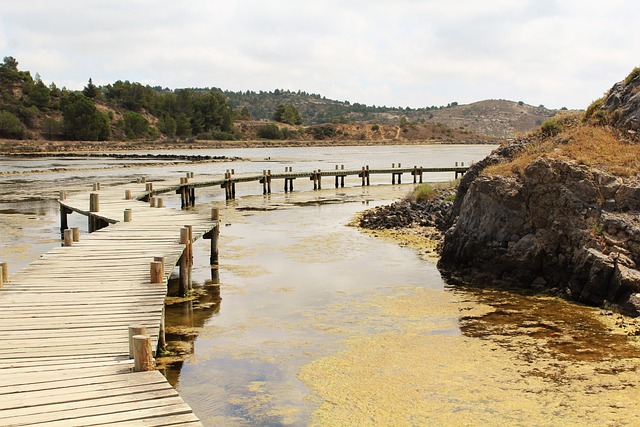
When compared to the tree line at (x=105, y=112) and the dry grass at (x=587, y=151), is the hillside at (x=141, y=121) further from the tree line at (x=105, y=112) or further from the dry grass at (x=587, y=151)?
the dry grass at (x=587, y=151)

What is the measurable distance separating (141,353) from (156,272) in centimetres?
417

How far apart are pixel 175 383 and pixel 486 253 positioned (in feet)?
30.8

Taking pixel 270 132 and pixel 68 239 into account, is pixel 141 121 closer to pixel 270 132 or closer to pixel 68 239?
pixel 270 132

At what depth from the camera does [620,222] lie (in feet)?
48.9

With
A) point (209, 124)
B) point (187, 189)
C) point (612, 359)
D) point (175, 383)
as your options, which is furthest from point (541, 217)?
point (209, 124)

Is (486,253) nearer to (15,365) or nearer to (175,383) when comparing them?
(175,383)

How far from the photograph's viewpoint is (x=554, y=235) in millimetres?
16062

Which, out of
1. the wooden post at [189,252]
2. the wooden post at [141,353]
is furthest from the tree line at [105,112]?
the wooden post at [141,353]

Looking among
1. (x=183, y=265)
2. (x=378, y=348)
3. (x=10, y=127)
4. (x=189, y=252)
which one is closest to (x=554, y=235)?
(x=378, y=348)

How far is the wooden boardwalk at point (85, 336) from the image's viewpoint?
678cm

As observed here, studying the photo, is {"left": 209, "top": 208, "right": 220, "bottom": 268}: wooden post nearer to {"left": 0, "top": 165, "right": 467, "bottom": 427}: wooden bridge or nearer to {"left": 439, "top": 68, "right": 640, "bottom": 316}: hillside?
{"left": 0, "top": 165, "right": 467, "bottom": 427}: wooden bridge

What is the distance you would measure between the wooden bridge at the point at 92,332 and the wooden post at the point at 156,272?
0.7 inches

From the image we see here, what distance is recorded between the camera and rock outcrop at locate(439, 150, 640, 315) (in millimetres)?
14273

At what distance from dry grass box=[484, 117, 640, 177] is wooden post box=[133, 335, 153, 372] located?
40.0ft
